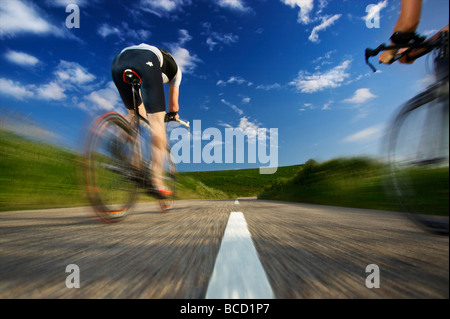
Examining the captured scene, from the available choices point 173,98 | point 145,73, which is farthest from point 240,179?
point 145,73

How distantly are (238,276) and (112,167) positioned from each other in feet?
7.60

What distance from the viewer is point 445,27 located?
5.17ft

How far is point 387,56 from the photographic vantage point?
1980mm

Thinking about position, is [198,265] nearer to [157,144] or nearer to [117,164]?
[117,164]

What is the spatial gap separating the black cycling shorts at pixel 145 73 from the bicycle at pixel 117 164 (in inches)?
4.4

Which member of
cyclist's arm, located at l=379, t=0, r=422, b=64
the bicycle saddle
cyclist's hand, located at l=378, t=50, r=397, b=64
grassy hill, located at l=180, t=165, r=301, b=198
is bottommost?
grassy hill, located at l=180, t=165, r=301, b=198

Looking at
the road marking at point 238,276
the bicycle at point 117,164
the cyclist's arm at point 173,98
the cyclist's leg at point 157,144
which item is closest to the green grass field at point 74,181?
the bicycle at point 117,164

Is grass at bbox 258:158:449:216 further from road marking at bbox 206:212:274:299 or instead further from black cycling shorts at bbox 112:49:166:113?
black cycling shorts at bbox 112:49:166:113

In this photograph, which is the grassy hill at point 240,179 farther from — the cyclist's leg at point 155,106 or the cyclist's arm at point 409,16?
the cyclist's arm at point 409,16

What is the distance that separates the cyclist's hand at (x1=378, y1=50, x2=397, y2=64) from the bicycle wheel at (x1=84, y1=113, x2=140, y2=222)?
9.15 ft

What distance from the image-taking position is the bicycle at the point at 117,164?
2.41m

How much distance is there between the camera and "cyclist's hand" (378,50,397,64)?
1.95 m

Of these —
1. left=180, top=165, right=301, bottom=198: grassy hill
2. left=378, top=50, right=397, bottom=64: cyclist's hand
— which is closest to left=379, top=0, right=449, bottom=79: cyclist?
left=378, top=50, right=397, bottom=64: cyclist's hand
